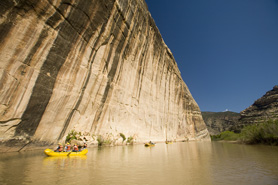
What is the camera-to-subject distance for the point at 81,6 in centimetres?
1620

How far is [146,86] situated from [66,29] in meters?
19.5

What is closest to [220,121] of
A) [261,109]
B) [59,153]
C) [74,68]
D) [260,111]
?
[261,109]

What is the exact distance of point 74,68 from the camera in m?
17.0

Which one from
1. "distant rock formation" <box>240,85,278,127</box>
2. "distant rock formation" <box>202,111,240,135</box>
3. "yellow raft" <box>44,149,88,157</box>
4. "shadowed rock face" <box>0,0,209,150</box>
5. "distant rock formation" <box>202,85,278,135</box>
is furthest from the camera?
"distant rock formation" <box>202,111,240,135</box>

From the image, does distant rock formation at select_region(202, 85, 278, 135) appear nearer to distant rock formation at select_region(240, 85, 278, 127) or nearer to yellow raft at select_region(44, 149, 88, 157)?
distant rock formation at select_region(240, 85, 278, 127)

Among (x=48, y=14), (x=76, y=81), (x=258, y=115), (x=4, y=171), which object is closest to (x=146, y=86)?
(x=76, y=81)

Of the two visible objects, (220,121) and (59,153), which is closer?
(59,153)

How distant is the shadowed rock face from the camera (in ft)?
41.4

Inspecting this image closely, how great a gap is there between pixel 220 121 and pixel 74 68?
108 m

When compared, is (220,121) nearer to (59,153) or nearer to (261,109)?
(261,109)

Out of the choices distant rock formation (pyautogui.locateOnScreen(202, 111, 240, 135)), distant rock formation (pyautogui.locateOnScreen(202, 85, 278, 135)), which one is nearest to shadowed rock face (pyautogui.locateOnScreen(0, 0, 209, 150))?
distant rock formation (pyautogui.locateOnScreen(202, 85, 278, 135))

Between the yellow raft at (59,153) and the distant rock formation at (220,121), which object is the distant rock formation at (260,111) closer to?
the distant rock formation at (220,121)

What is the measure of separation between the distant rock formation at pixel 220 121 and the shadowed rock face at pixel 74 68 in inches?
3252

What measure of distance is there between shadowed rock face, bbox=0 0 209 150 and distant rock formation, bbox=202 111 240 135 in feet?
271
